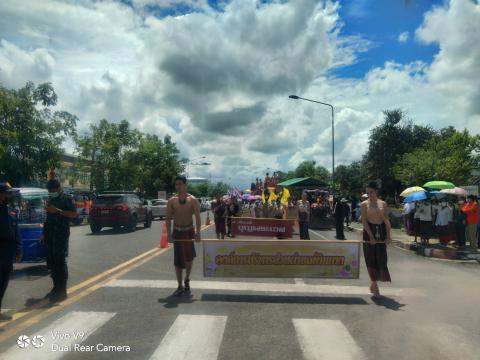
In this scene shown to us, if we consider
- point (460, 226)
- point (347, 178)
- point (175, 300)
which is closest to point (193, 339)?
point (175, 300)

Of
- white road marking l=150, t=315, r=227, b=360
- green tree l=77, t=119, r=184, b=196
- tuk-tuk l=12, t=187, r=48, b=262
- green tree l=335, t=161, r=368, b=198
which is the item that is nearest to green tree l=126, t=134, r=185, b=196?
green tree l=77, t=119, r=184, b=196

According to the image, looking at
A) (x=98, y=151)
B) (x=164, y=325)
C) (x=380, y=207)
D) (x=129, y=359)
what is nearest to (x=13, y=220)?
(x=164, y=325)

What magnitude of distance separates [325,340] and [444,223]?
12.2 m

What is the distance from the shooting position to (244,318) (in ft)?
19.8

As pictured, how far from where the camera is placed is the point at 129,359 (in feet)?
14.8

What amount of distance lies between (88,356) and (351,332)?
9.60 feet

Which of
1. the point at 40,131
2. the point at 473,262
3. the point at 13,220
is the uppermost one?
the point at 40,131

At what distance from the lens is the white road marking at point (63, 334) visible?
4582mm

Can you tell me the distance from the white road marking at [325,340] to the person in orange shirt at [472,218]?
1097 cm

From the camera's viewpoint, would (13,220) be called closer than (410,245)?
Yes

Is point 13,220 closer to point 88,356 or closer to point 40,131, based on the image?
point 88,356

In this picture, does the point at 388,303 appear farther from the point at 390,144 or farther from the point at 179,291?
the point at 390,144

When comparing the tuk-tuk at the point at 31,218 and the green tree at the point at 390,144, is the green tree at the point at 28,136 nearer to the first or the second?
the tuk-tuk at the point at 31,218

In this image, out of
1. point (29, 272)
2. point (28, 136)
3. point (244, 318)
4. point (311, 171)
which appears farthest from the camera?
point (311, 171)
